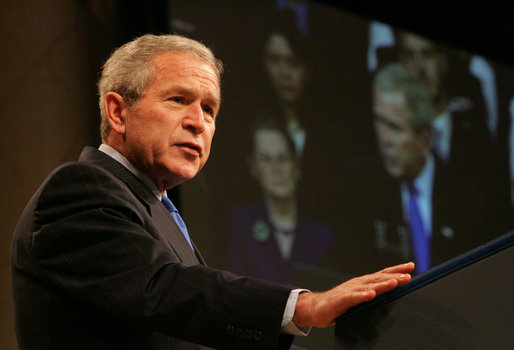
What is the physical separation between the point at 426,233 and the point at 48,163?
7.65 feet

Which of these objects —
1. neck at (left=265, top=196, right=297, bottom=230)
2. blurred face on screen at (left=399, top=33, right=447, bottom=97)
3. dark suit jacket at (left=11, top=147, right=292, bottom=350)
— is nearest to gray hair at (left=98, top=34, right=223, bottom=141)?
dark suit jacket at (left=11, top=147, right=292, bottom=350)

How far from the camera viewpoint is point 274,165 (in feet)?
12.4

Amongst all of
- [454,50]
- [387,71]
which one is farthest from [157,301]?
[454,50]

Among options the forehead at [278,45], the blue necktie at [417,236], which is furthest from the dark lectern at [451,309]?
the blue necktie at [417,236]

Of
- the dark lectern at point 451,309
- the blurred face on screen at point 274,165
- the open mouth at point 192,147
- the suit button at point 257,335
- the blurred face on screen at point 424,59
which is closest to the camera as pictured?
the dark lectern at point 451,309

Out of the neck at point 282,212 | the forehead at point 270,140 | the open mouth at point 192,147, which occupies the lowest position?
the neck at point 282,212

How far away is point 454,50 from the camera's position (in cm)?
487

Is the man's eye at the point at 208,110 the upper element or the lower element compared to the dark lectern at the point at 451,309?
upper

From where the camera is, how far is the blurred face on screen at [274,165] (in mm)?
3729

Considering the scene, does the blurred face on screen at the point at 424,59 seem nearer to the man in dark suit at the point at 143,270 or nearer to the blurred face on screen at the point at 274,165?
the blurred face on screen at the point at 274,165

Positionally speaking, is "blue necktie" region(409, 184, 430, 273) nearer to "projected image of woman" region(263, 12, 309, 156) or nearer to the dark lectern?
"projected image of woman" region(263, 12, 309, 156)

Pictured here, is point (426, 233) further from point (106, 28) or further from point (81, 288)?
point (81, 288)

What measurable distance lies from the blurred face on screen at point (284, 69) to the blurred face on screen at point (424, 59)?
90 cm

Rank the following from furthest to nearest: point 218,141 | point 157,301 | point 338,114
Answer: point 338,114 < point 218,141 < point 157,301
